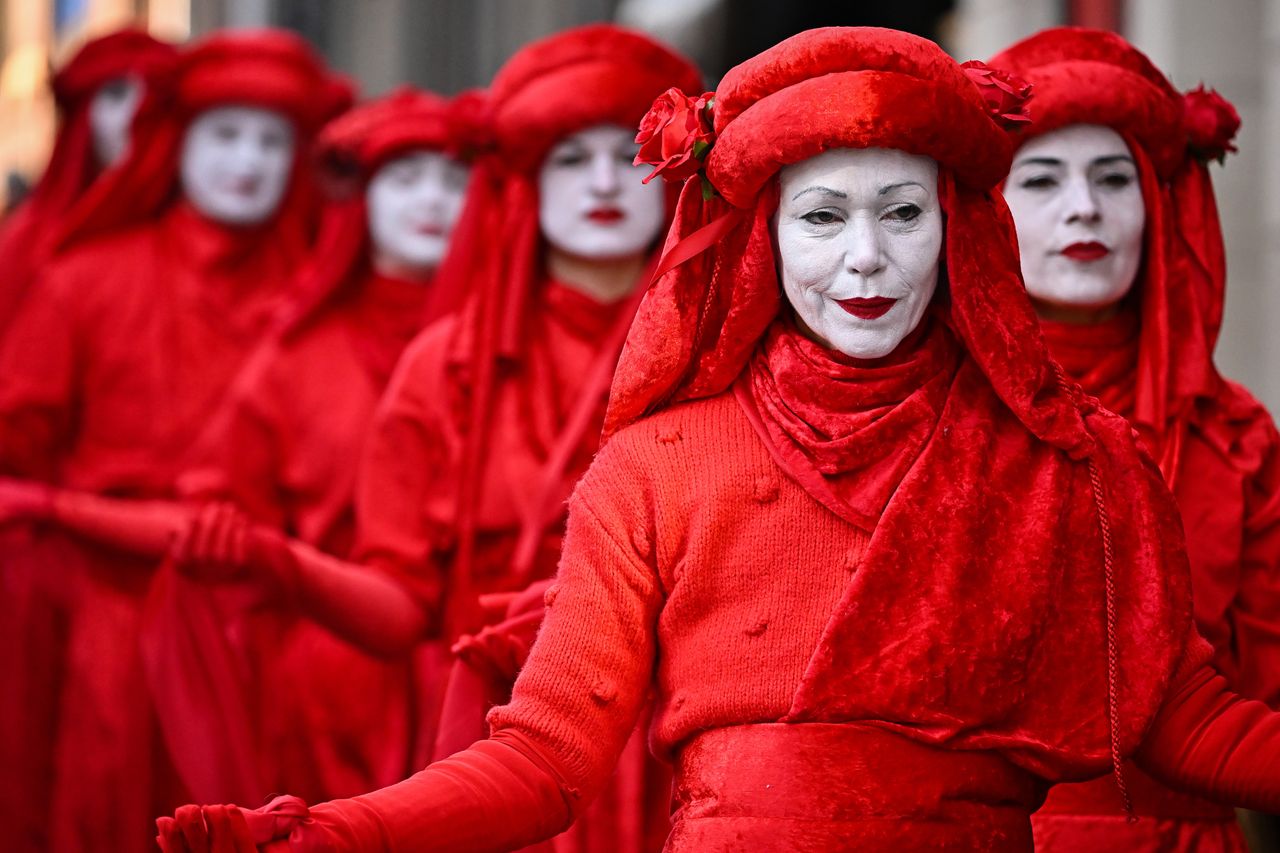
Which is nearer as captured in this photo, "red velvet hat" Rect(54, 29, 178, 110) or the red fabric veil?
the red fabric veil

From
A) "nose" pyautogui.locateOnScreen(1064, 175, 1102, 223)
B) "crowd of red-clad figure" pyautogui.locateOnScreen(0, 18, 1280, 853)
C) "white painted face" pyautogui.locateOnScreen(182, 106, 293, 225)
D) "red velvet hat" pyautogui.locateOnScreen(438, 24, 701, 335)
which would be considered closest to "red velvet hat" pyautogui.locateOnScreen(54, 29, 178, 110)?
"crowd of red-clad figure" pyautogui.locateOnScreen(0, 18, 1280, 853)

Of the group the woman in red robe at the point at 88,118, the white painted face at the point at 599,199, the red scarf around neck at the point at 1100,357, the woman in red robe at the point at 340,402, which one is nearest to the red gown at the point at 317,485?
the woman in red robe at the point at 340,402

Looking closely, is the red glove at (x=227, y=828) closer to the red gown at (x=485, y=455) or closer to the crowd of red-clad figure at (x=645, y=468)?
the crowd of red-clad figure at (x=645, y=468)

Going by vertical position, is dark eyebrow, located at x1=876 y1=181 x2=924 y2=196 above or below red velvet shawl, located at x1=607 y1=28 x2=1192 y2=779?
above

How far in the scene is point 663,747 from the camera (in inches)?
144

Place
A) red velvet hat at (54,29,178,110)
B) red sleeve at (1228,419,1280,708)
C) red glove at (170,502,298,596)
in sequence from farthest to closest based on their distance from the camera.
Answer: red velvet hat at (54,29,178,110), red glove at (170,502,298,596), red sleeve at (1228,419,1280,708)

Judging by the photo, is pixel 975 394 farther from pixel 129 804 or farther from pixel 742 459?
pixel 129 804

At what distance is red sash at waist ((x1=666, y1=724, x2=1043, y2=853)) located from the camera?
3451 mm

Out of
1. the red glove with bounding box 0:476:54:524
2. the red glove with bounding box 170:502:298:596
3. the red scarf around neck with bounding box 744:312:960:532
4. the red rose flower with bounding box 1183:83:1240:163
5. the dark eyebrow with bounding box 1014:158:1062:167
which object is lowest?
the red glove with bounding box 0:476:54:524

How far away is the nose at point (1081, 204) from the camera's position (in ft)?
15.0

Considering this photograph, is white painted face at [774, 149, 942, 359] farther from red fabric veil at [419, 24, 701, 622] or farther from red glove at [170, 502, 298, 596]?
red fabric veil at [419, 24, 701, 622]

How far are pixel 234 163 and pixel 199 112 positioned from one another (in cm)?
20

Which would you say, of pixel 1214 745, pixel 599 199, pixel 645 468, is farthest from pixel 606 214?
pixel 1214 745

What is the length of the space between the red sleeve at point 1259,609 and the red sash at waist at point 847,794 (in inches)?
40.3
